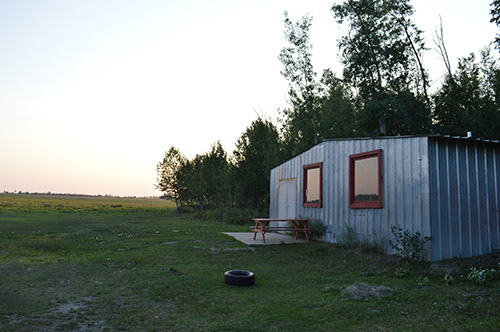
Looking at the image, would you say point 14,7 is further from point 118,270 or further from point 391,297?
point 391,297

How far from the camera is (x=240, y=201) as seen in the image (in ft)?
91.2

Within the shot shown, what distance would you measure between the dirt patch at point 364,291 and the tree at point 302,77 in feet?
63.6

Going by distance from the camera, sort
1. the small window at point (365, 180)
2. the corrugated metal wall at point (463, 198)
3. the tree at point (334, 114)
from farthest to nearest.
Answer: the tree at point (334, 114)
the small window at point (365, 180)
the corrugated metal wall at point (463, 198)

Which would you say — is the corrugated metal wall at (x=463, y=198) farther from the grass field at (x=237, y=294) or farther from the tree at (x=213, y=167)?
the tree at (x=213, y=167)

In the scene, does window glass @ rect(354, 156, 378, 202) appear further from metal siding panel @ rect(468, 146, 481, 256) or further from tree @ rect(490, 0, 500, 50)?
tree @ rect(490, 0, 500, 50)

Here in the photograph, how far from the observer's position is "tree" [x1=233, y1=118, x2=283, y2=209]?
2686 cm

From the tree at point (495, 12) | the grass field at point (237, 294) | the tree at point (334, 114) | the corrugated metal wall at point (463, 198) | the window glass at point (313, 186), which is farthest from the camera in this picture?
the tree at point (334, 114)

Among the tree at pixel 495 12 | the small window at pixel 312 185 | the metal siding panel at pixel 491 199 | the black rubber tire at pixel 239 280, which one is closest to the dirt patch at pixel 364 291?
the black rubber tire at pixel 239 280

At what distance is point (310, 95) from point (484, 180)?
1781cm

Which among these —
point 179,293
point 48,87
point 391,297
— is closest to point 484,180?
point 391,297

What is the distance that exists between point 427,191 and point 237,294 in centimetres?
501

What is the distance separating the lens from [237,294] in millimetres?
5605

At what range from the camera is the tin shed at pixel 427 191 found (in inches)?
296

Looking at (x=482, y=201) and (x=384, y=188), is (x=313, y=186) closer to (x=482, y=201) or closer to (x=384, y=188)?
(x=384, y=188)
